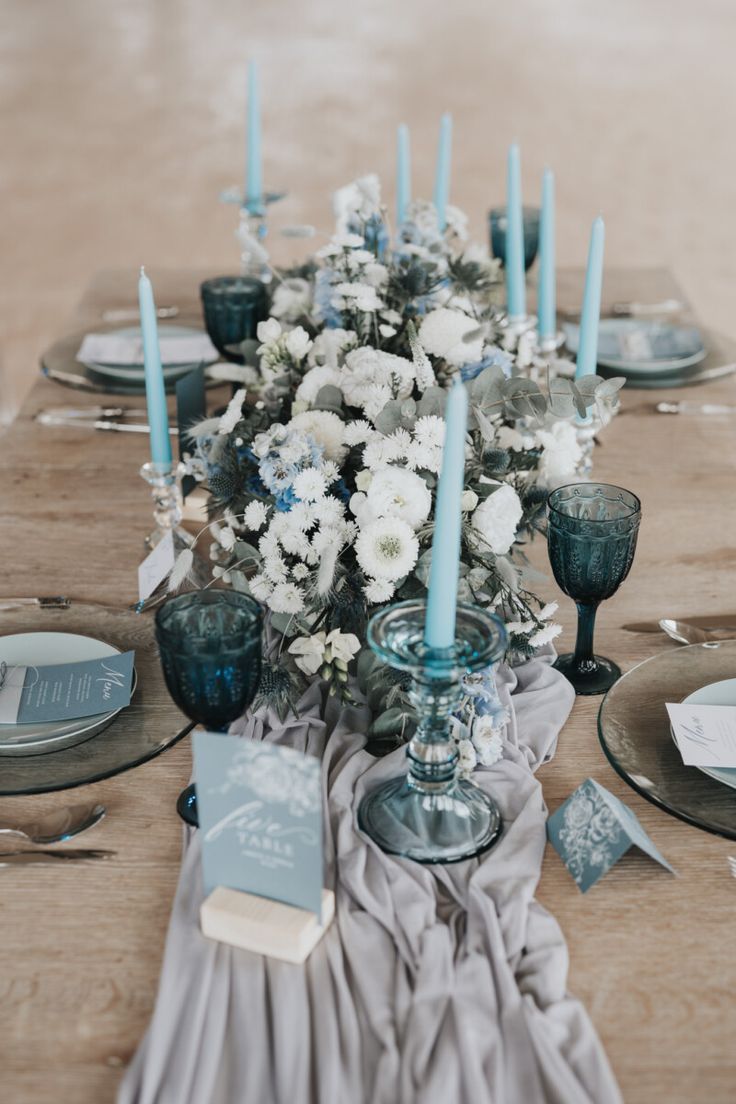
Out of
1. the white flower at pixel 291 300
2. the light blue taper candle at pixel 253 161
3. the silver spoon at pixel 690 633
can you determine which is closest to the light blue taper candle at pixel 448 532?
the silver spoon at pixel 690 633

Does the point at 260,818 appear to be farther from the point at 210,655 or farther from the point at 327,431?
the point at 327,431

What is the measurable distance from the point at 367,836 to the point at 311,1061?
8.0 inches

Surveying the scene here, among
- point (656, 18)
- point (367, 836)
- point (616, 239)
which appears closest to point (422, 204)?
point (367, 836)

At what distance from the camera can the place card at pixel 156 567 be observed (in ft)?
4.12

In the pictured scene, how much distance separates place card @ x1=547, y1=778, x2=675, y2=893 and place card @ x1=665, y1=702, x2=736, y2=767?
0.10 metres

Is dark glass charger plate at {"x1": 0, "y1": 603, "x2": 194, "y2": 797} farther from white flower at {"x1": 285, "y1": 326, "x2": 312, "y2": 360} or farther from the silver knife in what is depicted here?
white flower at {"x1": 285, "y1": 326, "x2": 312, "y2": 360}

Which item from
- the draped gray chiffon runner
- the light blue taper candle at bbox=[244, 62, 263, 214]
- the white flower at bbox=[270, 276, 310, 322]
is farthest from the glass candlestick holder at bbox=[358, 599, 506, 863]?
the light blue taper candle at bbox=[244, 62, 263, 214]

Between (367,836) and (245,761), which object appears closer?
(245,761)

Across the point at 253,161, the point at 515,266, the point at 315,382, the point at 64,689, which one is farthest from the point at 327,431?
the point at 253,161

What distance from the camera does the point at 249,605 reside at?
0.91 metres

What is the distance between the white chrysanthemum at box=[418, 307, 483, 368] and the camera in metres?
1.26

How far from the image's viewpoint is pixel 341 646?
1018 millimetres

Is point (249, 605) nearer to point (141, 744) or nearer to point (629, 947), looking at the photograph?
point (141, 744)

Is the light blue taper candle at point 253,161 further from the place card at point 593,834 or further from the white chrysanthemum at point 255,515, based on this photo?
the place card at point 593,834
